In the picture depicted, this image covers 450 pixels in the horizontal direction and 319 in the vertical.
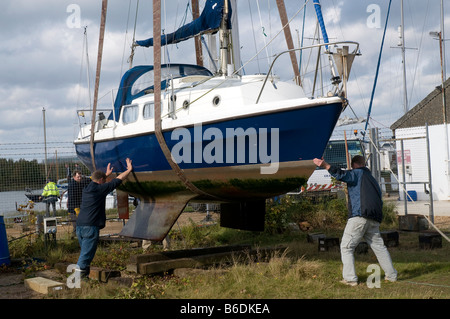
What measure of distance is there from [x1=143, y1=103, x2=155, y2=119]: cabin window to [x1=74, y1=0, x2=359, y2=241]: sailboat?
0.7 inches

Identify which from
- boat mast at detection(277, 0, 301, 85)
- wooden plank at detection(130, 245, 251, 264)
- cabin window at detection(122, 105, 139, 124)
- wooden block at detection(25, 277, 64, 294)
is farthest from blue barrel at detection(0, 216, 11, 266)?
boat mast at detection(277, 0, 301, 85)

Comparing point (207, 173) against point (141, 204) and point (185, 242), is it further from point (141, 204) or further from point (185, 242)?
point (185, 242)

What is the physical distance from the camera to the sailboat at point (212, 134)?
20.6ft

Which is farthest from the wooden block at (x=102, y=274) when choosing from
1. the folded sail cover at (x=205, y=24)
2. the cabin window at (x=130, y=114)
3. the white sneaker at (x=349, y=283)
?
the folded sail cover at (x=205, y=24)

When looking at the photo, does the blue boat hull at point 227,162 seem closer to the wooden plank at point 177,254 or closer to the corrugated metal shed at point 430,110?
the wooden plank at point 177,254

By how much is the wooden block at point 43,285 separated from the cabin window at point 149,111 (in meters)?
2.99

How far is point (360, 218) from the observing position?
20.0 ft

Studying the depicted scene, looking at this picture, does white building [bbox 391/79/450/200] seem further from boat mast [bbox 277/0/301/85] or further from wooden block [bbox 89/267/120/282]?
wooden block [bbox 89/267/120/282]

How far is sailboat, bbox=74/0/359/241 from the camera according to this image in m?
6.27

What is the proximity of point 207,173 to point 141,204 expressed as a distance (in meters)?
1.86

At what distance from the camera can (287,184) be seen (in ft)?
21.9

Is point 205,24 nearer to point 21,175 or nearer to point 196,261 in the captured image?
point 196,261
